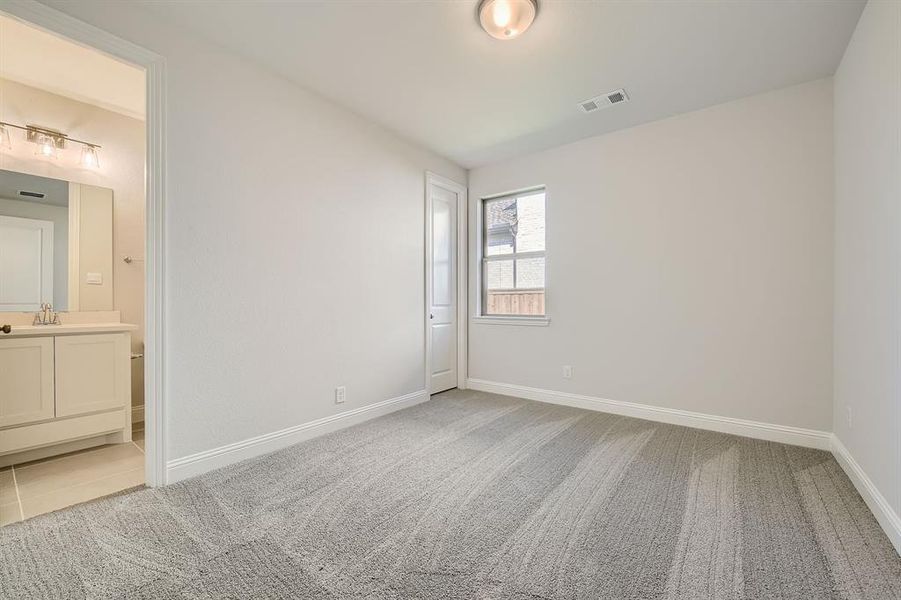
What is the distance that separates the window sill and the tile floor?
320 cm

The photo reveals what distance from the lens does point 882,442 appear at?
179 cm

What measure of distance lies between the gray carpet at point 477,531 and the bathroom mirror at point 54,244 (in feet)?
5.94

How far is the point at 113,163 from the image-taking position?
3219 mm

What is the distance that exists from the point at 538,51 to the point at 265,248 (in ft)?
7.25

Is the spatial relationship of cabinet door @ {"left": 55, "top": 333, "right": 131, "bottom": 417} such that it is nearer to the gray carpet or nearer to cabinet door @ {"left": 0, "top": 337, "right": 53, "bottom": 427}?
cabinet door @ {"left": 0, "top": 337, "right": 53, "bottom": 427}

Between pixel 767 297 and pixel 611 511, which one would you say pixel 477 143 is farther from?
pixel 611 511

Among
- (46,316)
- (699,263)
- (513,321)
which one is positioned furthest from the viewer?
(513,321)

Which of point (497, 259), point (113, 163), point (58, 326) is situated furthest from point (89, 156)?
point (497, 259)

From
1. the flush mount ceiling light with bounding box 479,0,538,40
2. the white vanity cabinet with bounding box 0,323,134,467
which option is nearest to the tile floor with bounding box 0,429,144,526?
the white vanity cabinet with bounding box 0,323,134,467

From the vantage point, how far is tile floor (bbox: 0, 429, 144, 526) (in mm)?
1987

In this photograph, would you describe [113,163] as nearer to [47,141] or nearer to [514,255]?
[47,141]

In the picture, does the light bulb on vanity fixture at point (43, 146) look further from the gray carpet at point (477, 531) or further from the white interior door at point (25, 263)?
the gray carpet at point (477, 531)

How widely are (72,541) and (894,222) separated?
3824 millimetres

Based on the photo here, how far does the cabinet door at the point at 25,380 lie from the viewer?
7.75ft
